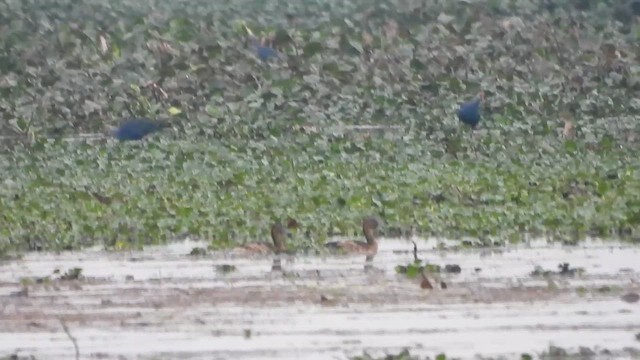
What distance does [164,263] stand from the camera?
8.96 m

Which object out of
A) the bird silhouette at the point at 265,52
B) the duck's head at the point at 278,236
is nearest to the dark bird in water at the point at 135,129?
the bird silhouette at the point at 265,52

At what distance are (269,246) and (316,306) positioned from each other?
156 cm

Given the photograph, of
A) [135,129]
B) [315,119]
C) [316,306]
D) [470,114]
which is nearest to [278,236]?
[316,306]

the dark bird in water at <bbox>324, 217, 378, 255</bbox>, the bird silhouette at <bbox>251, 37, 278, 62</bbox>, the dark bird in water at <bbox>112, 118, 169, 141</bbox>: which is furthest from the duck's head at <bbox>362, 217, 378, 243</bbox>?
the bird silhouette at <bbox>251, 37, 278, 62</bbox>

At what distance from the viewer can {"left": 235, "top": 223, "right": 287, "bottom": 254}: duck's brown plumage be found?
919 cm

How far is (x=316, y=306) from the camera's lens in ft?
25.4

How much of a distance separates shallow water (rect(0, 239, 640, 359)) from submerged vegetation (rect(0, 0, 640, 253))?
0.58 meters

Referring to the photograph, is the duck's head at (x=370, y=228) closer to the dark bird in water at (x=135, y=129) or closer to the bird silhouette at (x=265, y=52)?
the dark bird in water at (x=135, y=129)

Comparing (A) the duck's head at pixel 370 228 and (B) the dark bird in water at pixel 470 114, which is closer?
(A) the duck's head at pixel 370 228

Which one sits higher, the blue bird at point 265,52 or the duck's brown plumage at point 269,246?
the blue bird at point 265,52

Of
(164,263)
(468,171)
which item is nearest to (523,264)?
(164,263)

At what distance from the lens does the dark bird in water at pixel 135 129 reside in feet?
44.7

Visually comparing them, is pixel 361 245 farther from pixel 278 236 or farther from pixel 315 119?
pixel 315 119

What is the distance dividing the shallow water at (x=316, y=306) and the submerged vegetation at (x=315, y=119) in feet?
1.90
